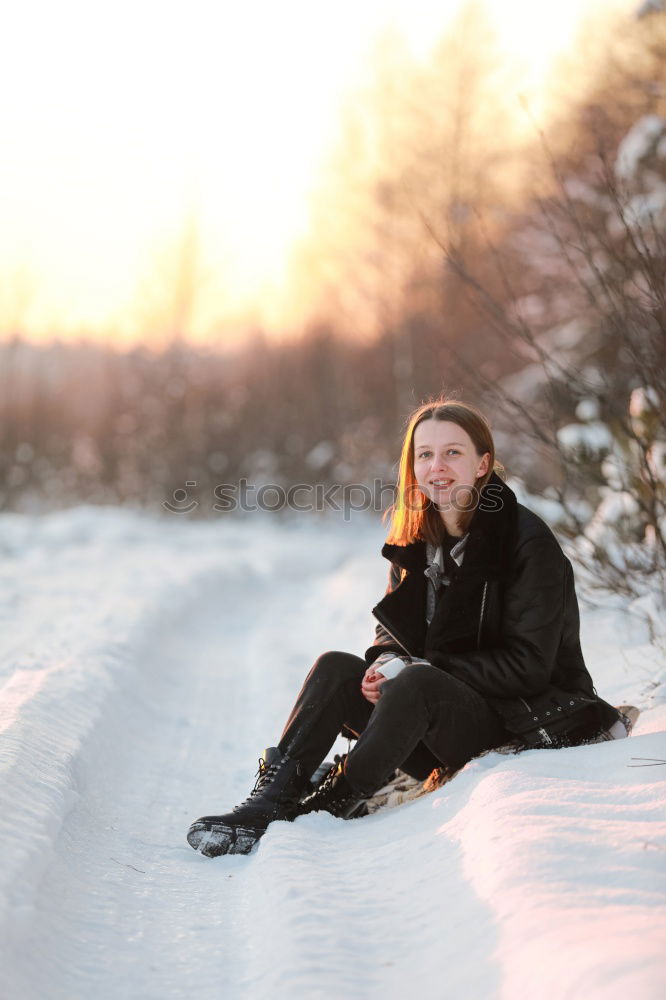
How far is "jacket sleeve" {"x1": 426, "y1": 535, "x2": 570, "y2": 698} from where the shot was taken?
272 cm

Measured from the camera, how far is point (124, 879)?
2.60m

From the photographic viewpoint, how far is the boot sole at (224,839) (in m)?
2.73

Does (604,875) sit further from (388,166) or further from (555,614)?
(388,166)

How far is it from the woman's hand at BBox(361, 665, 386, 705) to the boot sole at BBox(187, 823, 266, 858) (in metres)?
0.54

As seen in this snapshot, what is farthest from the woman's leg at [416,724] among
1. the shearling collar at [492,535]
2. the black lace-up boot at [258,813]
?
the shearling collar at [492,535]

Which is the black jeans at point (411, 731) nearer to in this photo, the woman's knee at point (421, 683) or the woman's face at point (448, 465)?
the woman's knee at point (421, 683)

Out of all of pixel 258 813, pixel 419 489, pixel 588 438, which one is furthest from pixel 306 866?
pixel 588 438

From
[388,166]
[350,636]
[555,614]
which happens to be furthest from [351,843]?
[388,166]

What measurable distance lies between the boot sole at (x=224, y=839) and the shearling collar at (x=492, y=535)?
3.40ft

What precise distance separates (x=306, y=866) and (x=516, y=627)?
0.93m

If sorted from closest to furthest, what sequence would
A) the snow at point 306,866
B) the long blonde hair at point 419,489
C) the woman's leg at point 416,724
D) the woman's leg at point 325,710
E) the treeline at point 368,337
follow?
1. the snow at point 306,866
2. the woman's leg at point 416,724
3. the woman's leg at point 325,710
4. the long blonde hair at point 419,489
5. the treeline at point 368,337

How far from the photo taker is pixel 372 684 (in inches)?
114

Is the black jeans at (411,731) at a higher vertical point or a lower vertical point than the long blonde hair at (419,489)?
lower

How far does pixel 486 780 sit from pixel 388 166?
51.7 feet
